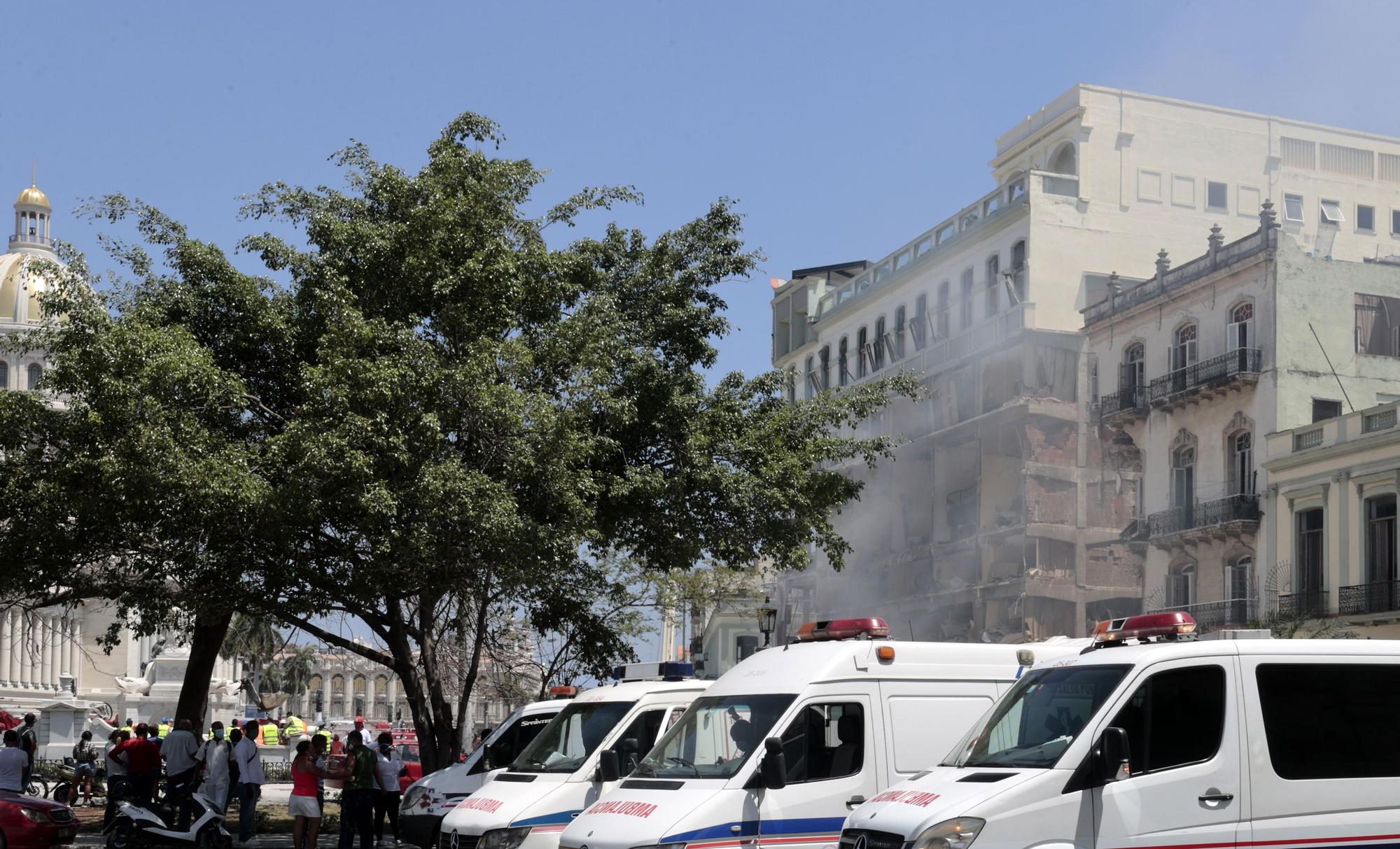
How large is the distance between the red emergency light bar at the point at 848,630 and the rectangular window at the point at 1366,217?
45.8 meters

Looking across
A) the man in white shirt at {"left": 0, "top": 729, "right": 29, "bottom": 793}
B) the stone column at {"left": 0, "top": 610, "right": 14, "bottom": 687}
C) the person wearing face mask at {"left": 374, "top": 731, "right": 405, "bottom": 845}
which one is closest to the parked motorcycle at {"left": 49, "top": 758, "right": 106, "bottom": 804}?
the man in white shirt at {"left": 0, "top": 729, "right": 29, "bottom": 793}

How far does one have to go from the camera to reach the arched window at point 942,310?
56.2 m

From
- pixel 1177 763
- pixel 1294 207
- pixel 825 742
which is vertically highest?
pixel 1294 207

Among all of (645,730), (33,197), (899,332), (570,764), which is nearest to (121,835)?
(570,764)

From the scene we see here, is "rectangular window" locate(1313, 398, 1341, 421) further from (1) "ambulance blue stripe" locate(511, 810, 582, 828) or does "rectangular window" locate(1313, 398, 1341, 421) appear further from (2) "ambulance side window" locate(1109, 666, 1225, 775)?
(2) "ambulance side window" locate(1109, 666, 1225, 775)

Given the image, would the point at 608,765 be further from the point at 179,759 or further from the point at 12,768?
the point at 179,759

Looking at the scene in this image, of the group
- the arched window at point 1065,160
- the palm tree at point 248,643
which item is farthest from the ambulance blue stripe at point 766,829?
the palm tree at point 248,643

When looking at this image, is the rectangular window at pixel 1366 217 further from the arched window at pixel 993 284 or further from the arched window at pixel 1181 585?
the arched window at pixel 1181 585

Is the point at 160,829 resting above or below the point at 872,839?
below

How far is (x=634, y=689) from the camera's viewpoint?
16.1 meters

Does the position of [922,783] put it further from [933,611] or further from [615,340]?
[933,611]

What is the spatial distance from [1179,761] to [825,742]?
10.2 feet

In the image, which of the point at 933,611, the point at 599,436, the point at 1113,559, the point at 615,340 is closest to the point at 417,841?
the point at 599,436

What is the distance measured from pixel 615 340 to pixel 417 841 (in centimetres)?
725
